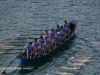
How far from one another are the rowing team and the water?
6.33 ft

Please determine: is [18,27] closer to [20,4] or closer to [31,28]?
[31,28]

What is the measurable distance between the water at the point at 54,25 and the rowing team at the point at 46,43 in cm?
193

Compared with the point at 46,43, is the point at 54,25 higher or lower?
lower

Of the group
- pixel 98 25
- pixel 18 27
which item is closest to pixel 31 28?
pixel 18 27

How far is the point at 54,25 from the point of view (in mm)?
55875

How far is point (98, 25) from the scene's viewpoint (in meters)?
55.1

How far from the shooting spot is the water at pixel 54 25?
36.5 meters

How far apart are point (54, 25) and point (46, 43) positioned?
17.2 metres

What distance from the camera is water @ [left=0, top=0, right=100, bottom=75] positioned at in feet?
120

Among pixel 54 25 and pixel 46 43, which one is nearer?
pixel 46 43

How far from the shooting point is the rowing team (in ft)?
119

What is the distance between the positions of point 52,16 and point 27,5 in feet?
42.2

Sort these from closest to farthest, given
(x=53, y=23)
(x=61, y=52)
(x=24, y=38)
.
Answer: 1. (x=61, y=52)
2. (x=24, y=38)
3. (x=53, y=23)

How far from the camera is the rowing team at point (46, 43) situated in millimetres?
36406
